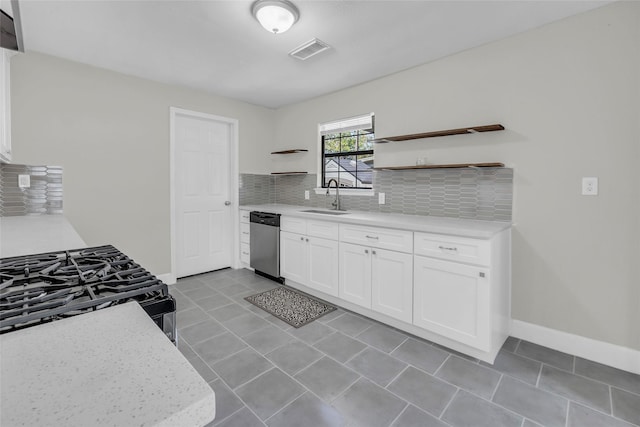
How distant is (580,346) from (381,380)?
60.1 inches

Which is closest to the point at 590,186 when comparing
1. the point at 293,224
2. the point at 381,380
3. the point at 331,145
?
the point at 381,380

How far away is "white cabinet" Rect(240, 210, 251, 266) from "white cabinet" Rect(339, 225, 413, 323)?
1.70m

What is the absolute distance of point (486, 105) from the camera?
2.61m

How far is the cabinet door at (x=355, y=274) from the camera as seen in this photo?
8.89 ft

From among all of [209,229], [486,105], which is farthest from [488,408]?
[209,229]

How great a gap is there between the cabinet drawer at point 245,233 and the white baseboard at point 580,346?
10.2ft

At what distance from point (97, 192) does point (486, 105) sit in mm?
3805

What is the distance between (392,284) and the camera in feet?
8.32

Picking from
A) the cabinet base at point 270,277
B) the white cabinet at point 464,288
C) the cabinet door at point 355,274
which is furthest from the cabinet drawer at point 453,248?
the cabinet base at point 270,277

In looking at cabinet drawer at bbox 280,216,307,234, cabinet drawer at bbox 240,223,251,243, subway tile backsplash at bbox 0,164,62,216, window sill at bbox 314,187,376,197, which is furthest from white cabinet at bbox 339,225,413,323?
subway tile backsplash at bbox 0,164,62,216

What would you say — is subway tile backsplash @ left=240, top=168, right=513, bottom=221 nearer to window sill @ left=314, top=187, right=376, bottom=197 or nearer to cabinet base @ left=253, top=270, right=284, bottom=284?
window sill @ left=314, top=187, right=376, bottom=197

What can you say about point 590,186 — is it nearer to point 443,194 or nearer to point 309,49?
point 443,194

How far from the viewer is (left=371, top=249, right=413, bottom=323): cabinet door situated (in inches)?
→ 95.7

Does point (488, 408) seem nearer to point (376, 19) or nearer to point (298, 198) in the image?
point (376, 19)
